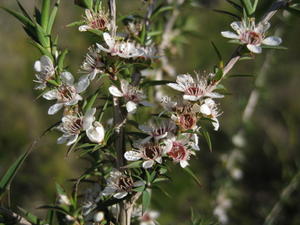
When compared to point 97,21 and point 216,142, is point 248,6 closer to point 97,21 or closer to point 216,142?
point 97,21

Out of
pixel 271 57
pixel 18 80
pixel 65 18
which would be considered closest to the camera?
pixel 271 57

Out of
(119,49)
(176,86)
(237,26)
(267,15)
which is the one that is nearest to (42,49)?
(119,49)

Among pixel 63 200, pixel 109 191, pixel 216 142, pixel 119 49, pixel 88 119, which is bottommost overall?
pixel 216 142

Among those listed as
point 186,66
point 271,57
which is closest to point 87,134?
point 271,57

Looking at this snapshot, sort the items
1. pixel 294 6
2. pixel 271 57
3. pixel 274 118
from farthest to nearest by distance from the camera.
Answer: pixel 274 118 → pixel 271 57 → pixel 294 6

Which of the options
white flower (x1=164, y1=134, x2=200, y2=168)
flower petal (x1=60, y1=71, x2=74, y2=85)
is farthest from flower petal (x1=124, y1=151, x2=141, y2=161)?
flower petal (x1=60, y1=71, x2=74, y2=85)

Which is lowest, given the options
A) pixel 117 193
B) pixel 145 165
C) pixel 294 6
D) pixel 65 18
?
pixel 65 18

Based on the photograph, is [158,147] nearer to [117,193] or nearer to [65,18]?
[117,193]
